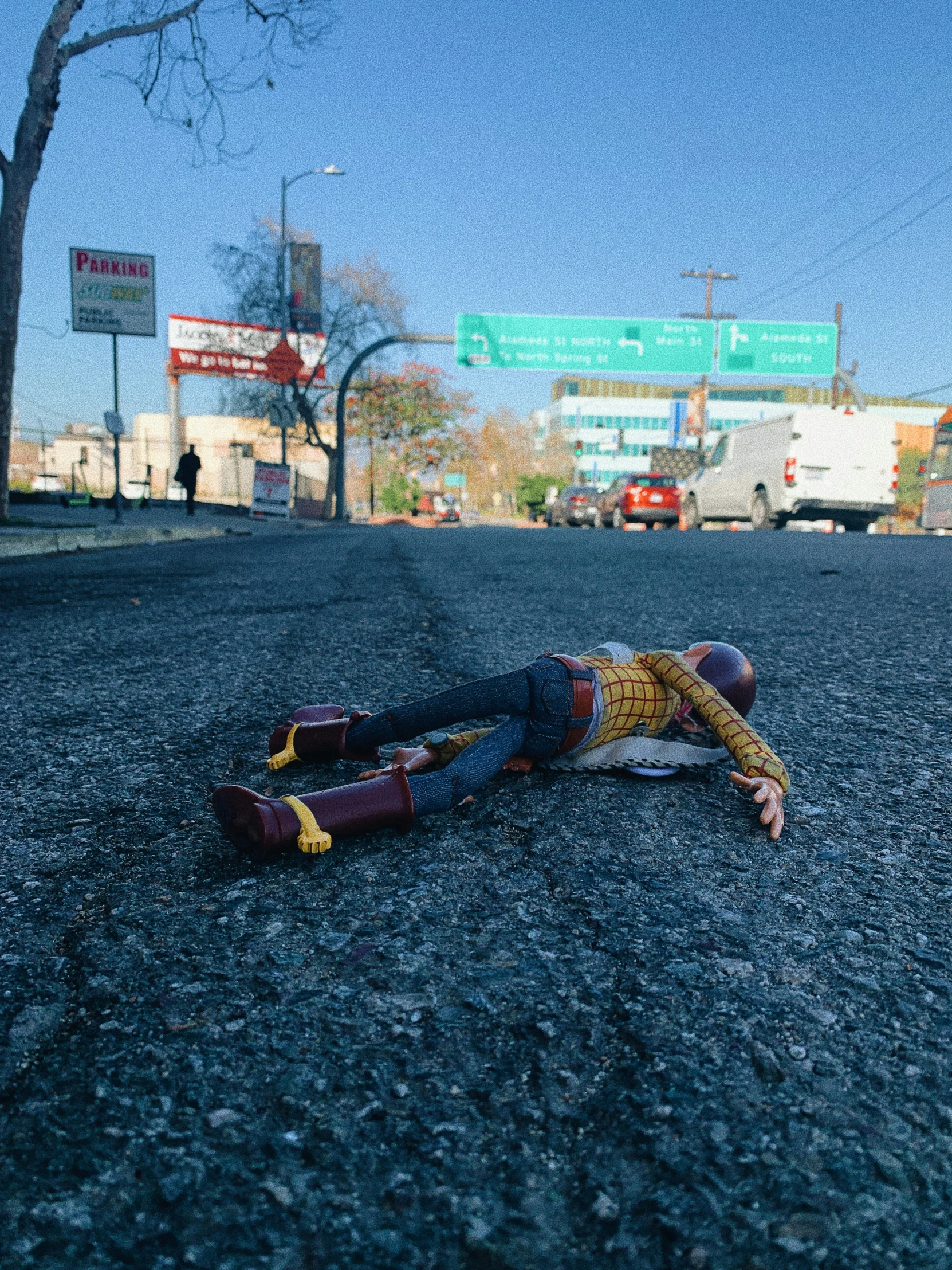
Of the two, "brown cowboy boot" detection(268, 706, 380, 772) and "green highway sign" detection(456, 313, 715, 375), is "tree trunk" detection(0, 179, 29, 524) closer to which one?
"brown cowboy boot" detection(268, 706, 380, 772)

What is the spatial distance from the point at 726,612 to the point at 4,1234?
444 centimetres

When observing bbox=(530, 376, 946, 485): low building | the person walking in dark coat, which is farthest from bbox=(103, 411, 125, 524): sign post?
bbox=(530, 376, 946, 485): low building

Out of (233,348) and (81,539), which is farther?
(233,348)

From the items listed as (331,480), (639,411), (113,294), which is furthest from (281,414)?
(639,411)

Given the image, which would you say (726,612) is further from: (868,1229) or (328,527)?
Result: (328,527)

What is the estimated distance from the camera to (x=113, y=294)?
14.8m

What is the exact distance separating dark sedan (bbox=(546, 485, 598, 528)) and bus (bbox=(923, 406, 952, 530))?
455 inches

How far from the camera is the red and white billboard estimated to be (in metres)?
32.5

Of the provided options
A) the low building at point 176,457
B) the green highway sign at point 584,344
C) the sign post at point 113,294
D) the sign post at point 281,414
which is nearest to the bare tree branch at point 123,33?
the sign post at point 113,294

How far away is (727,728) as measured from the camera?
1.88 meters

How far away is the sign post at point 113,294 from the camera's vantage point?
14.6 meters

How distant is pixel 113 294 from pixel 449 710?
15238mm

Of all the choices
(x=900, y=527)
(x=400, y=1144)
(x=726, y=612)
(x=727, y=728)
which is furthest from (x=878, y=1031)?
(x=900, y=527)

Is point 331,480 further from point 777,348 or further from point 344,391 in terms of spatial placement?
point 777,348
